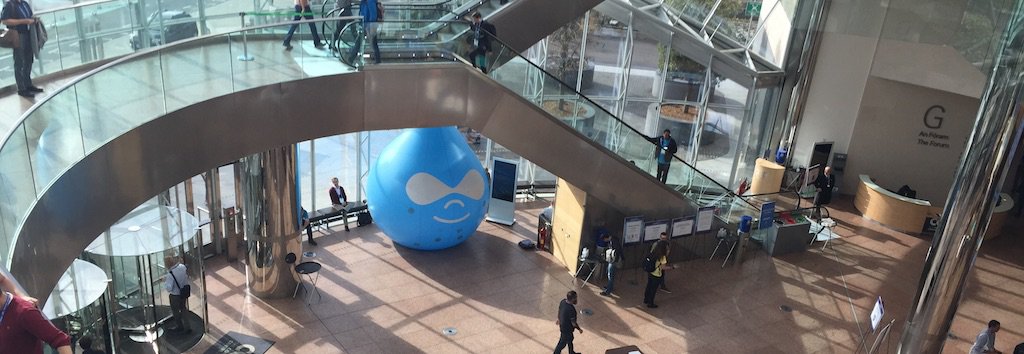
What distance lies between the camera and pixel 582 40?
19.6 m

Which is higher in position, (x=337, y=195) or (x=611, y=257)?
(x=611, y=257)

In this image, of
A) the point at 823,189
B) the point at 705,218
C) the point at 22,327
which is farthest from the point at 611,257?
the point at 22,327

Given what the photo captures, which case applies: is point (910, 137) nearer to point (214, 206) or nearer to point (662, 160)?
point (662, 160)

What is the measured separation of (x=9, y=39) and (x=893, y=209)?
17.7 metres

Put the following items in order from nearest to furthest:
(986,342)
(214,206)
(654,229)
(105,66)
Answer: (105,66), (986,342), (214,206), (654,229)

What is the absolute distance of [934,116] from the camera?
19609 mm

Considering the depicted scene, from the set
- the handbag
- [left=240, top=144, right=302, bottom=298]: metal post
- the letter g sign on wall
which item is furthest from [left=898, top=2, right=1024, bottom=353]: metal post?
the handbag

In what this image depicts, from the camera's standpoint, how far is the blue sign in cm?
1627

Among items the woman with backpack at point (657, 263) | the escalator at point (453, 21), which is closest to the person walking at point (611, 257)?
the woman with backpack at point (657, 263)

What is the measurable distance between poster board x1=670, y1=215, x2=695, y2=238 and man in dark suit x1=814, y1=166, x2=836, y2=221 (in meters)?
4.40

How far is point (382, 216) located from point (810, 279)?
8.47 m

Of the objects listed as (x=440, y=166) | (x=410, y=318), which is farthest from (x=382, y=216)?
(x=410, y=318)

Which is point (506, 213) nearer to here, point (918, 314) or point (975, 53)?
point (918, 314)

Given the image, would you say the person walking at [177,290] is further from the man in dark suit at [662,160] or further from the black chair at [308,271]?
the man in dark suit at [662,160]
